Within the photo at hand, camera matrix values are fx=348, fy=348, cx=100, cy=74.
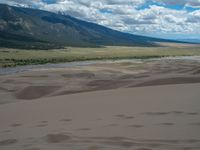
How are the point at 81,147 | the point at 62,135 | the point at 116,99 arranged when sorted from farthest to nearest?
the point at 116,99 → the point at 62,135 → the point at 81,147

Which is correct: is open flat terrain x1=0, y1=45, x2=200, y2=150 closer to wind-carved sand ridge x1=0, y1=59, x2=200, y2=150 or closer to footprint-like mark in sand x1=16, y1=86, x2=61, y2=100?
wind-carved sand ridge x1=0, y1=59, x2=200, y2=150

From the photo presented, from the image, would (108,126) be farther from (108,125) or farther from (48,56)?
(48,56)

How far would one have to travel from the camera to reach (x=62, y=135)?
23.7 feet

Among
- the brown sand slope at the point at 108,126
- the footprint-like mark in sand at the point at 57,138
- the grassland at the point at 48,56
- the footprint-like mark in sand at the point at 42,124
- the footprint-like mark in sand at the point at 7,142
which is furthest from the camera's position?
the grassland at the point at 48,56

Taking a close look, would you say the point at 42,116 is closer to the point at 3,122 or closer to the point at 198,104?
the point at 3,122

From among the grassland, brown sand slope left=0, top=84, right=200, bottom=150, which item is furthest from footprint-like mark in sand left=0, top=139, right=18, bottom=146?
the grassland

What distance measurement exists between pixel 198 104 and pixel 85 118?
3.52m

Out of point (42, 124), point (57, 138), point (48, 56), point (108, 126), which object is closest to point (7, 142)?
point (57, 138)

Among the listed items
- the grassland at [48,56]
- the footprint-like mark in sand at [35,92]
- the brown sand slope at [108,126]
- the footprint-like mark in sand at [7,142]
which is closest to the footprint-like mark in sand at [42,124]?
the brown sand slope at [108,126]

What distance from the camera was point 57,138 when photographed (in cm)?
702

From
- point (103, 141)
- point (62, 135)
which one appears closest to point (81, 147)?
point (103, 141)

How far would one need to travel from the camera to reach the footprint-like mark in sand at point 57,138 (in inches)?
270

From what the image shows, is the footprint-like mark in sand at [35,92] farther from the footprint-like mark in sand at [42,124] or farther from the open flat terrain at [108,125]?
the footprint-like mark in sand at [42,124]

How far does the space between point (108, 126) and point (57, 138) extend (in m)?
1.53
